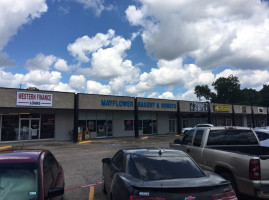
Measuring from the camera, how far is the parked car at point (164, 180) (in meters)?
2.98

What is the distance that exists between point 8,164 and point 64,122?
20.6 m

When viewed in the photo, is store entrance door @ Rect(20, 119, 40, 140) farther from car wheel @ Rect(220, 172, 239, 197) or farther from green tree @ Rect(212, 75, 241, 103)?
green tree @ Rect(212, 75, 241, 103)

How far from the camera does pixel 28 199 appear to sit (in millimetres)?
3227

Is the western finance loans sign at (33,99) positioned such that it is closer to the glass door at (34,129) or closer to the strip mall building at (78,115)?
the strip mall building at (78,115)

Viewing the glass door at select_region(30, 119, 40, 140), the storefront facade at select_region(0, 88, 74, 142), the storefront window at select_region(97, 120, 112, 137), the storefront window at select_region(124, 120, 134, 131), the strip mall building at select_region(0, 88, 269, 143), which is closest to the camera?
the storefront facade at select_region(0, 88, 74, 142)

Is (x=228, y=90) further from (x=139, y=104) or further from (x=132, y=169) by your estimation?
(x=132, y=169)

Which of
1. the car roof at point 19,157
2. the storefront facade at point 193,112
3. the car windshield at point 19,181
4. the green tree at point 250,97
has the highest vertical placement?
the green tree at point 250,97

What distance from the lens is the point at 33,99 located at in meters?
19.4

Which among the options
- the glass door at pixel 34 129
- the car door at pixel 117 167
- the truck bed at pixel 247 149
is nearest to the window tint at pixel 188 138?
the truck bed at pixel 247 149

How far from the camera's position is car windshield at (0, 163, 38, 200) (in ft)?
10.8

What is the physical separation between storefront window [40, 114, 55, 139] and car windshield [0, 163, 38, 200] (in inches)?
786

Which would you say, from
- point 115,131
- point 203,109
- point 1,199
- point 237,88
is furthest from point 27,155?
point 237,88

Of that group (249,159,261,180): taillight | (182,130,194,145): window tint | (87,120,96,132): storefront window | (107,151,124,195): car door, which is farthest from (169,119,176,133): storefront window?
(249,159,261,180): taillight

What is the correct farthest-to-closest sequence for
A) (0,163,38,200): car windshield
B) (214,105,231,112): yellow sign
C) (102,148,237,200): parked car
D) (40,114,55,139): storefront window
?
(214,105,231,112): yellow sign < (40,114,55,139): storefront window < (0,163,38,200): car windshield < (102,148,237,200): parked car
